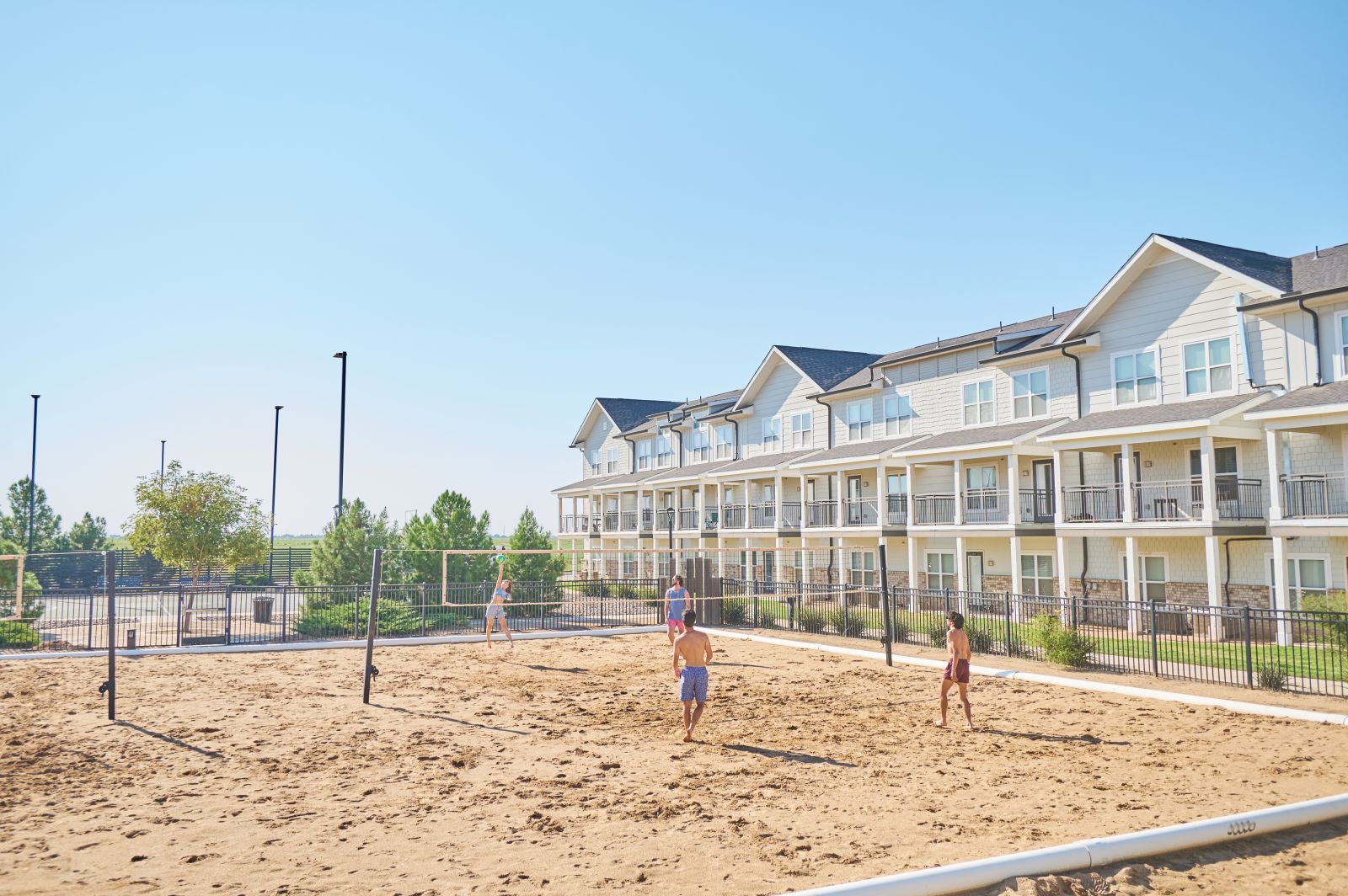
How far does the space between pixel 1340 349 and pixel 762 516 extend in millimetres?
24444

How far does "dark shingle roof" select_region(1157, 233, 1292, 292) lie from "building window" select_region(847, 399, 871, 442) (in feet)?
47.6

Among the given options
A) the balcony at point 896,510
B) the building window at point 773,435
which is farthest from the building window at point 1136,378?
the building window at point 773,435

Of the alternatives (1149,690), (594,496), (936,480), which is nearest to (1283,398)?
(1149,690)

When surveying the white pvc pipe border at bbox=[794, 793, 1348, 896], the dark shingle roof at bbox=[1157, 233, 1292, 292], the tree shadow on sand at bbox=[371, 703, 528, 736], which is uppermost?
the dark shingle roof at bbox=[1157, 233, 1292, 292]

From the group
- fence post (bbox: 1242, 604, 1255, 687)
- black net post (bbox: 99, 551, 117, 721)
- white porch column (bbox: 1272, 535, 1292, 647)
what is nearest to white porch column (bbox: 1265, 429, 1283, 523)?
white porch column (bbox: 1272, 535, 1292, 647)

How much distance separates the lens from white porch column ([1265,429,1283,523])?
2275 centimetres

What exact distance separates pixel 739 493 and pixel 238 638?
2681cm

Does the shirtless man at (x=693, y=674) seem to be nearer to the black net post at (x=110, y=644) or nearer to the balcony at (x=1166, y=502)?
the black net post at (x=110, y=644)

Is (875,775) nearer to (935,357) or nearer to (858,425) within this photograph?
(935,357)

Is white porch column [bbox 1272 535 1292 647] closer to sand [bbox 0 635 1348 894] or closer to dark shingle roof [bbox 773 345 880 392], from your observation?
sand [bbox 0 635 1348 894]

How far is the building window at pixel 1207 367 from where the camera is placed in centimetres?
2606

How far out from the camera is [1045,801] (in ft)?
29.3

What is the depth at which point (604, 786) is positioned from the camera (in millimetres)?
9727

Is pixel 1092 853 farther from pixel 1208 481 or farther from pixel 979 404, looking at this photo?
pixel 979 404
